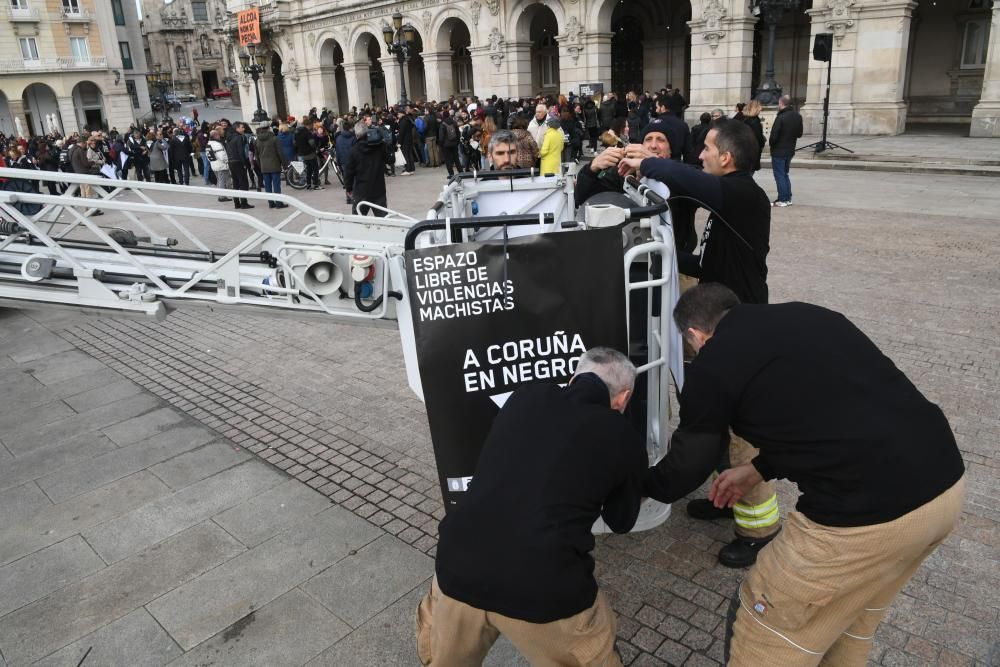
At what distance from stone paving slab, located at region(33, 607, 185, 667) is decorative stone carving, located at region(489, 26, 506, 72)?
31.4 m

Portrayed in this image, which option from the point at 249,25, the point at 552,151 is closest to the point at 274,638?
the point at 552,151

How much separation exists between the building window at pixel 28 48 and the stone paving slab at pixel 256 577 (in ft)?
210

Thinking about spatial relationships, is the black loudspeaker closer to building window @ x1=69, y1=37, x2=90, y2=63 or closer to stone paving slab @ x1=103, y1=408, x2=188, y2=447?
stone paving slab @ x1=103, y1=408, x2=188, y2=447

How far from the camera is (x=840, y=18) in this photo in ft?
70.8

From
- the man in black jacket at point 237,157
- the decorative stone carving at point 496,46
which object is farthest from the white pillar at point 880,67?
the man in black jacket at point 237,157

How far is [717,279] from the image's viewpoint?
4.17 meters

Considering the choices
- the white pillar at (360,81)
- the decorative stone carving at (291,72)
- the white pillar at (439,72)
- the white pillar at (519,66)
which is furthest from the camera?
the decorative stone carving at (291,72)

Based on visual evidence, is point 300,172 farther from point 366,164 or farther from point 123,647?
point 123,647

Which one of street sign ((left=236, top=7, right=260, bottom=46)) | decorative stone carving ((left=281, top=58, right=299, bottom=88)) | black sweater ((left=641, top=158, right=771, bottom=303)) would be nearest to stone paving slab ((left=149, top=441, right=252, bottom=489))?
black sweater ((left=641, top=158, right=771, bottom=303))

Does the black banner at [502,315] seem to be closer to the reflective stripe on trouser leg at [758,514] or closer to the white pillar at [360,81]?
the reflective stripe on trouser leg at [758,514]

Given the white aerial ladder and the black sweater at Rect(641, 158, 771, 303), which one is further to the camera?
the black sweater at Rect(641, 158, 771, 303)

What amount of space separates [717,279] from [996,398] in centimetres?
305

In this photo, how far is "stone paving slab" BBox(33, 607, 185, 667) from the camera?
11.8 feet

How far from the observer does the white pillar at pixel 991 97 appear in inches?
764
